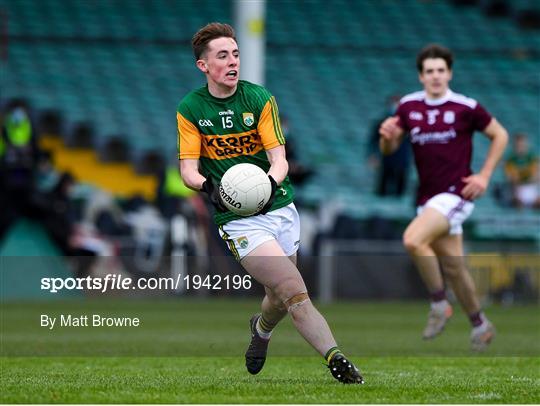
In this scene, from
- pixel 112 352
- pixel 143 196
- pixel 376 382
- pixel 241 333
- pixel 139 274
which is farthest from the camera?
pixel 143 196

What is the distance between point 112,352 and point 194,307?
6.37 meters

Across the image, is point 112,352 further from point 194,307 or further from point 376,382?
point 194,307

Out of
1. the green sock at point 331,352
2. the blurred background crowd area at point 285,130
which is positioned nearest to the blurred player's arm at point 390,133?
the green sock at point 331,352

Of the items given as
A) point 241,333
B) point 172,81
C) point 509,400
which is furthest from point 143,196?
point 509,400

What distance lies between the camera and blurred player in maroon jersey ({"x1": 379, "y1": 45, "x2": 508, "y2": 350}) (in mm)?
10688

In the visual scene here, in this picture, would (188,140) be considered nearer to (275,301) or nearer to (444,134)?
(275,301)

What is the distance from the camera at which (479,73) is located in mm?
27531

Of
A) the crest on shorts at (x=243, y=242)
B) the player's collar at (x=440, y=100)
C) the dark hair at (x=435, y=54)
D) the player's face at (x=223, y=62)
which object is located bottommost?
the player's collar at (x=440, y=100)

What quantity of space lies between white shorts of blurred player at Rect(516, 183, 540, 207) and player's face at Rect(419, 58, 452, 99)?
9825 mm

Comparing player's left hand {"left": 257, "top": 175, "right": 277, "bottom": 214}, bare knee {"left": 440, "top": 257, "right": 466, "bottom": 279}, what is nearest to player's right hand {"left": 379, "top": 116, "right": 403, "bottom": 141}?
bare knee {"left": 440, "top": 257, "right": 466, "bottom": 279}

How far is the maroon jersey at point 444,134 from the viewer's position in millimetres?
10852

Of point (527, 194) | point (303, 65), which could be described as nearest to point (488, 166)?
point (527, 194)

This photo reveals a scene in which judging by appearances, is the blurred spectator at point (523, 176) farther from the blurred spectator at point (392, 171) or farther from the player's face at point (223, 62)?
the player's face at point (223, 62)

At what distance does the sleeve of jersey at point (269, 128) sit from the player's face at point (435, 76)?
11.9ft
